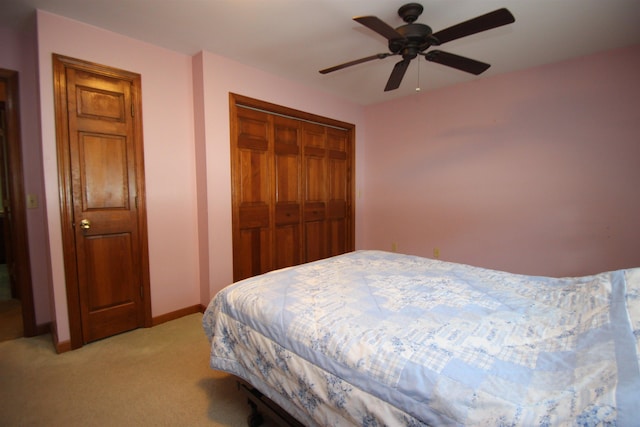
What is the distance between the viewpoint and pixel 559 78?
2.81 m

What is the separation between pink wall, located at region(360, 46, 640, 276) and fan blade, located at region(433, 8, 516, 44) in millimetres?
1853

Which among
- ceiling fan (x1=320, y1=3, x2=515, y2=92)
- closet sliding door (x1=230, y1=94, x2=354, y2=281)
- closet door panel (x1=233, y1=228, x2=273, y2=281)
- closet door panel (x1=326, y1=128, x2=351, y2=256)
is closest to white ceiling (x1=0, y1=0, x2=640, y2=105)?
ceiling fan (x1=320, y1=3, x2=515, y2=92)

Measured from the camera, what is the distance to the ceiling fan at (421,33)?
1.51m

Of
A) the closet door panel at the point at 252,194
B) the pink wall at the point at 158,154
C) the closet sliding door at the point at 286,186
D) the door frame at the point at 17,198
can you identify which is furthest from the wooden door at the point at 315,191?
the door frame at the point at 17,198

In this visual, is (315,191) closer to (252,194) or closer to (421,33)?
(252,194)

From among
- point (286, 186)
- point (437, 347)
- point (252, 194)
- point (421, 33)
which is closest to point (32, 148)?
point (252, 194)

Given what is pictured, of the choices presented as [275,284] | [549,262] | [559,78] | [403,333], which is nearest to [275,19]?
[275,284]

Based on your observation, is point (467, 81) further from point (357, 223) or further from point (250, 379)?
point (250, 379)

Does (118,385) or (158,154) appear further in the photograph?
(158,154)

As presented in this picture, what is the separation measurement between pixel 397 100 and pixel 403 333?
3.58 meters

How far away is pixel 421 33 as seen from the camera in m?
1.80

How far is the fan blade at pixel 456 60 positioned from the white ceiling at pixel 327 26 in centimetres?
33

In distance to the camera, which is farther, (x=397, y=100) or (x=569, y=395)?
(x=397, y=100)

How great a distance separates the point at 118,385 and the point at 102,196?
136cm
